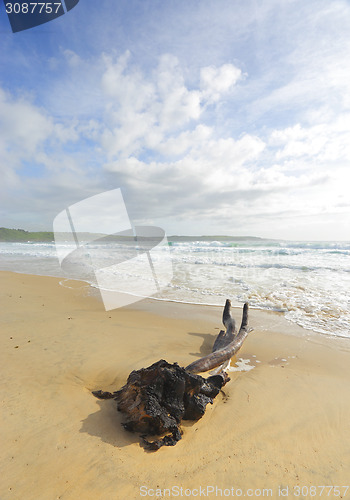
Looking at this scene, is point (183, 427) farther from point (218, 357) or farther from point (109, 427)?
point (218, 357)

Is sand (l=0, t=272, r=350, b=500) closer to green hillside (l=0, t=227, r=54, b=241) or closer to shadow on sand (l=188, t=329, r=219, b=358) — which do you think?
shadow on sand (l=188, t=329, r=219, b=358)

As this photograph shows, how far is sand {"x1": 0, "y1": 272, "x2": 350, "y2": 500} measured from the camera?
197 cm

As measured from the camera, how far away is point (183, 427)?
2.62 metres

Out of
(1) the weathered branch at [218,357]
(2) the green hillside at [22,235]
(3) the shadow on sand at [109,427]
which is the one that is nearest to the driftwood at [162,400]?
(3) the shadow on sand at [109,427]

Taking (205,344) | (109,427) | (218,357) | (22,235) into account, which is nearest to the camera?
(109,427)

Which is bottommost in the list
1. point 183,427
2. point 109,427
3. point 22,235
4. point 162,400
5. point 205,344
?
point 205,344

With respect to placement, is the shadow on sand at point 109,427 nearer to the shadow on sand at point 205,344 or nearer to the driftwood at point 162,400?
the driftwood at point 162,400

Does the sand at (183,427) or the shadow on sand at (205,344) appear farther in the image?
the shadow on sand at (205,344)

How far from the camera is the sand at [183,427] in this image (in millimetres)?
1966

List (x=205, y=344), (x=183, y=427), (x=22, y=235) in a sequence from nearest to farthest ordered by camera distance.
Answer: (x=183, y=427), (x=205, y=344), (x=22, y=235)

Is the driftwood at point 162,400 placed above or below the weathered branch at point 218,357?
above

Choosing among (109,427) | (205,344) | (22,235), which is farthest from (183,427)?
(22,235)

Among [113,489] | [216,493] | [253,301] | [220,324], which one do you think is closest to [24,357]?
[113,489]

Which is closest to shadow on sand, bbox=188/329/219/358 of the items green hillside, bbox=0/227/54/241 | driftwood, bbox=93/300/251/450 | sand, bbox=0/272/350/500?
sand, bbox=0/272/350/500
